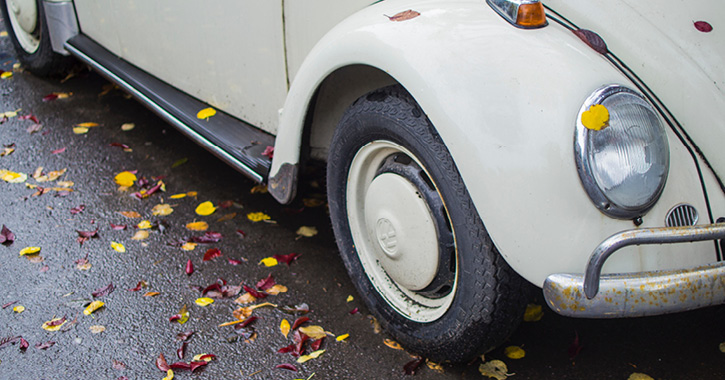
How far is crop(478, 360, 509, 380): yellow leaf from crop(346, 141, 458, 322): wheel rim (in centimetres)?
27

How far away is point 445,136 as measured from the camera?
177 cm

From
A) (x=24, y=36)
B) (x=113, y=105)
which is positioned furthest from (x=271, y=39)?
(x=24, y=36)

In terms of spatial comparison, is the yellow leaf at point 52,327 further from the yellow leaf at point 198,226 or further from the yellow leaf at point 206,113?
the yellow leaf at point 206,113

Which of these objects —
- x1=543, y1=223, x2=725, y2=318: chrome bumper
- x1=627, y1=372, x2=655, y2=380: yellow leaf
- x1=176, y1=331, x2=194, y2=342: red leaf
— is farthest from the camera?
x1=176, y1=331, x2=194, y2=342: red leaf

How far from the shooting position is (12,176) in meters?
3.44

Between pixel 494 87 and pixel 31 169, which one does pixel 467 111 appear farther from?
pixel 31 169

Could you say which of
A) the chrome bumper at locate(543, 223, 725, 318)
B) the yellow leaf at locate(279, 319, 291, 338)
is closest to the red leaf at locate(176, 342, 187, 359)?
the yellow leaf at locate(279, 319, 291, 338)

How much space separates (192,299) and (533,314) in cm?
131

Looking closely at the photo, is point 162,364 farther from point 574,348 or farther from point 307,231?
point 574,348

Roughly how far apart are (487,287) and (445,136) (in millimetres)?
451

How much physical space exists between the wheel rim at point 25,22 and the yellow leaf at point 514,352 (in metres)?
3.66

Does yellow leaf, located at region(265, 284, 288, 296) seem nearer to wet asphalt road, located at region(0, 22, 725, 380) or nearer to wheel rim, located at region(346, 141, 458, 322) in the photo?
wet asphalt road, located at region(0, 22, 725, 380)

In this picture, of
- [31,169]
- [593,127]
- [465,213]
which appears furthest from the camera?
[31,169]

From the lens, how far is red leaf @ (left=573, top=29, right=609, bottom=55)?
178cm
